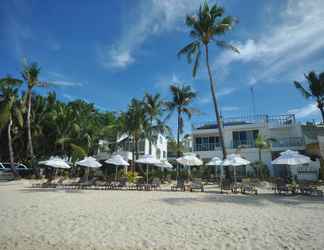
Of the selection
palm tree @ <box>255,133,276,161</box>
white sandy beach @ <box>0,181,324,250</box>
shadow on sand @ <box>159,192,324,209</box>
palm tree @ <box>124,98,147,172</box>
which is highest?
palm tree @ <box>124,98,147,172</box>

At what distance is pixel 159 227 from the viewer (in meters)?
6.63

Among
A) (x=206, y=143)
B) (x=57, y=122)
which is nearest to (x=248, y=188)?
(x=206, y=143)

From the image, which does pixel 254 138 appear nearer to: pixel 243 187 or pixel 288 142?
pixel 288 142

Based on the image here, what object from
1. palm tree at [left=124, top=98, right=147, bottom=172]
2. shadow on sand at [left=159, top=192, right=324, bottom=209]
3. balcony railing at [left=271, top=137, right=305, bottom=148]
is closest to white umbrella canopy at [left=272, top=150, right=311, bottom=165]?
shadow on sand at [left=159, top=192, right=324, bottom=209]

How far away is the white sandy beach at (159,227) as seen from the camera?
524 cm

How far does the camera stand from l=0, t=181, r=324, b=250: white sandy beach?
17.2ft

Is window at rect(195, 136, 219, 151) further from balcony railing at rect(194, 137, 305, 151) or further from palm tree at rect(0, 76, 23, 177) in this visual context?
palm tree at rect(0, 76, 23, 177)

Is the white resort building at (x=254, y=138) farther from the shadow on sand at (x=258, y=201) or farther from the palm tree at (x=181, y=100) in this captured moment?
the shadow on sand at (x=258, y=201)

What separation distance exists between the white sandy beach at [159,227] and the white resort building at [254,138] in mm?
17741

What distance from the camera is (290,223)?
7.10 m

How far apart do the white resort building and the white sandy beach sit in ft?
58.2

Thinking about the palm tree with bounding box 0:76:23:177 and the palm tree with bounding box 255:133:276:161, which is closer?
the palm tree with bounding box 0:76:23:177

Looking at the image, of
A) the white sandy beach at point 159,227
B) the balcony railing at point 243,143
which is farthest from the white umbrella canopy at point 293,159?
the balcony railing at point 243,143

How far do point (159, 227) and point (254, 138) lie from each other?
2472cm
